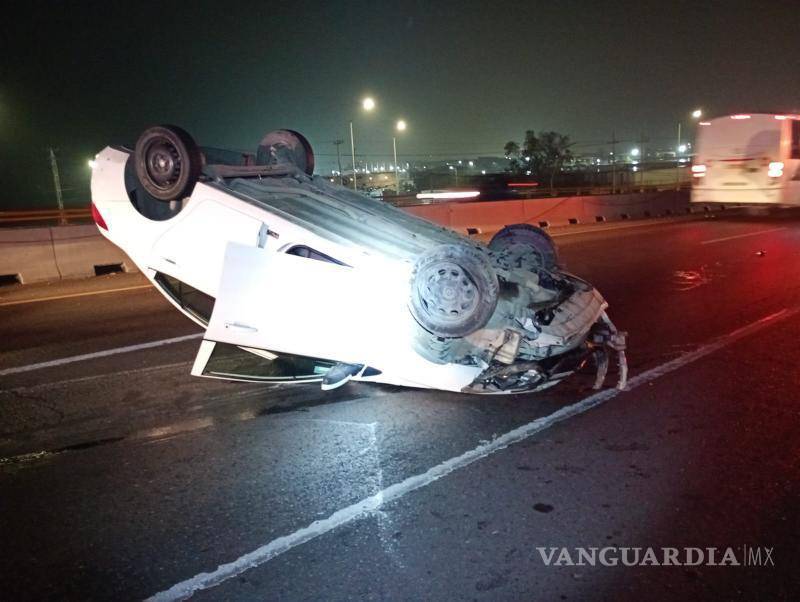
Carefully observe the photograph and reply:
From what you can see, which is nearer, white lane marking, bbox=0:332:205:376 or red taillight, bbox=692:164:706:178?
white lane marking, bbox=0:332:205:376

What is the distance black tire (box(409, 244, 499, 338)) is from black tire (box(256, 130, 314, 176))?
2.52 m

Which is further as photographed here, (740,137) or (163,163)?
(740,137)

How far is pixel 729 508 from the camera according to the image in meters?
3.12

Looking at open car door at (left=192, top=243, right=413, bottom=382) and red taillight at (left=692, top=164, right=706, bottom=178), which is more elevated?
red taillight at (left=692, top=164, right=706, bottom=178)

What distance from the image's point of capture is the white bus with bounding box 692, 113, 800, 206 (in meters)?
17.5

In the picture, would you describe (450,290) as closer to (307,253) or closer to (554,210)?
(307,253)

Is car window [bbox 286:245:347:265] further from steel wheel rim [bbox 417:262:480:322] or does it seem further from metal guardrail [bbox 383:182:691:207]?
metal guardrail [bbox 383:182:691:207]

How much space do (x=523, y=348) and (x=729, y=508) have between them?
4.98 ft

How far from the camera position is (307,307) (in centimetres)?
400

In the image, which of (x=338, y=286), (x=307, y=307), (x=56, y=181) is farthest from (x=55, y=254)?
(x=338, y=286)

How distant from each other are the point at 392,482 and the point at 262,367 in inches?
87.1

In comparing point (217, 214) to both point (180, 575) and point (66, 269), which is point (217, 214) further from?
point (66, 269)

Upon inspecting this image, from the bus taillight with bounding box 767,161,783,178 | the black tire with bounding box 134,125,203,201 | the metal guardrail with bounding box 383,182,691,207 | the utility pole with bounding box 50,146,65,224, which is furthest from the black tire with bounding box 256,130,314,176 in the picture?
the bus taillight with bounding box 767,161,783,178

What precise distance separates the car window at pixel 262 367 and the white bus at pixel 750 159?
58.1 feet
